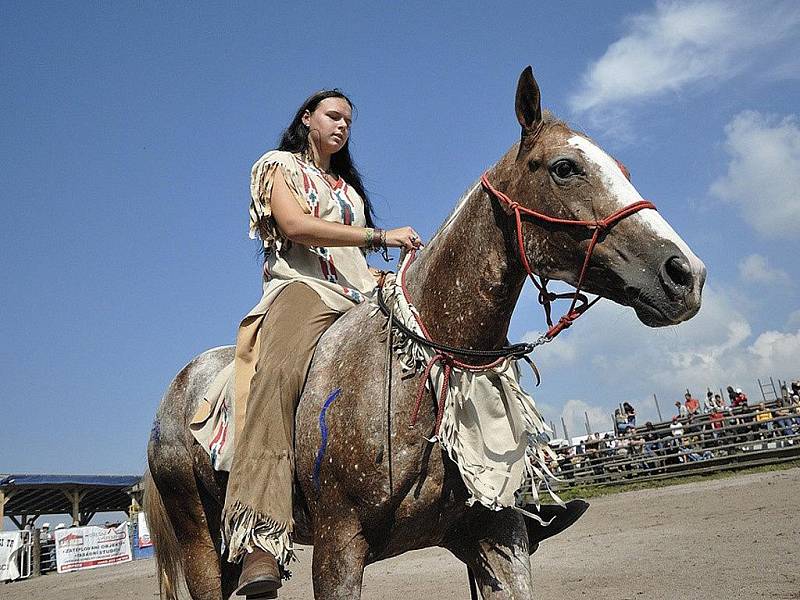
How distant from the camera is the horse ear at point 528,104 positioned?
108 inches

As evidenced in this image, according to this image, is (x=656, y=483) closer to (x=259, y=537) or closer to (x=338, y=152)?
(x=338, y=152)

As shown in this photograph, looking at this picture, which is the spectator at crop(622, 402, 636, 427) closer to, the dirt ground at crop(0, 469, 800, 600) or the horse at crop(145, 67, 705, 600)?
the dirt ground at crop(0, 469, 800, 600)

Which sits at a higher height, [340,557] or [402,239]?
[402,239]

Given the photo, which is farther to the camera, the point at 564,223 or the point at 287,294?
the point at 287,294

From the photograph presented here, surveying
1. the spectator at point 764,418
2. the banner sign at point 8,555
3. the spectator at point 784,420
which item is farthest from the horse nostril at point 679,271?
the banner sign at point 8,555

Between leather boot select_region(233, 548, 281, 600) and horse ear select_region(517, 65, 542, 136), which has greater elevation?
horse ear select_region(517, 65, 542, 136)

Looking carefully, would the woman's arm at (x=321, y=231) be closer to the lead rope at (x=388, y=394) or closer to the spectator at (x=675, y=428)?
the lead rope at (x=388, y=394)

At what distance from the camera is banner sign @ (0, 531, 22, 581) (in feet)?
64.0

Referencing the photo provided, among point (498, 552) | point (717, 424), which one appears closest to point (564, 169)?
point (498, 552)

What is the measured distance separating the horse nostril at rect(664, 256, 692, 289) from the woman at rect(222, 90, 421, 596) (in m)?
1.19

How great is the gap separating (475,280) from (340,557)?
1193mm

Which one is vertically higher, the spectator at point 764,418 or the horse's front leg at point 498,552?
the spectator at point 764,418

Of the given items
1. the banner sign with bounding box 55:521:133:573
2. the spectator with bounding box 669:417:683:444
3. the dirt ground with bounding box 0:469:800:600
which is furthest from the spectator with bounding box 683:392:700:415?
the banner sign with bounding box 55:521:133:573

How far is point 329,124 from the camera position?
3855 millimetres
